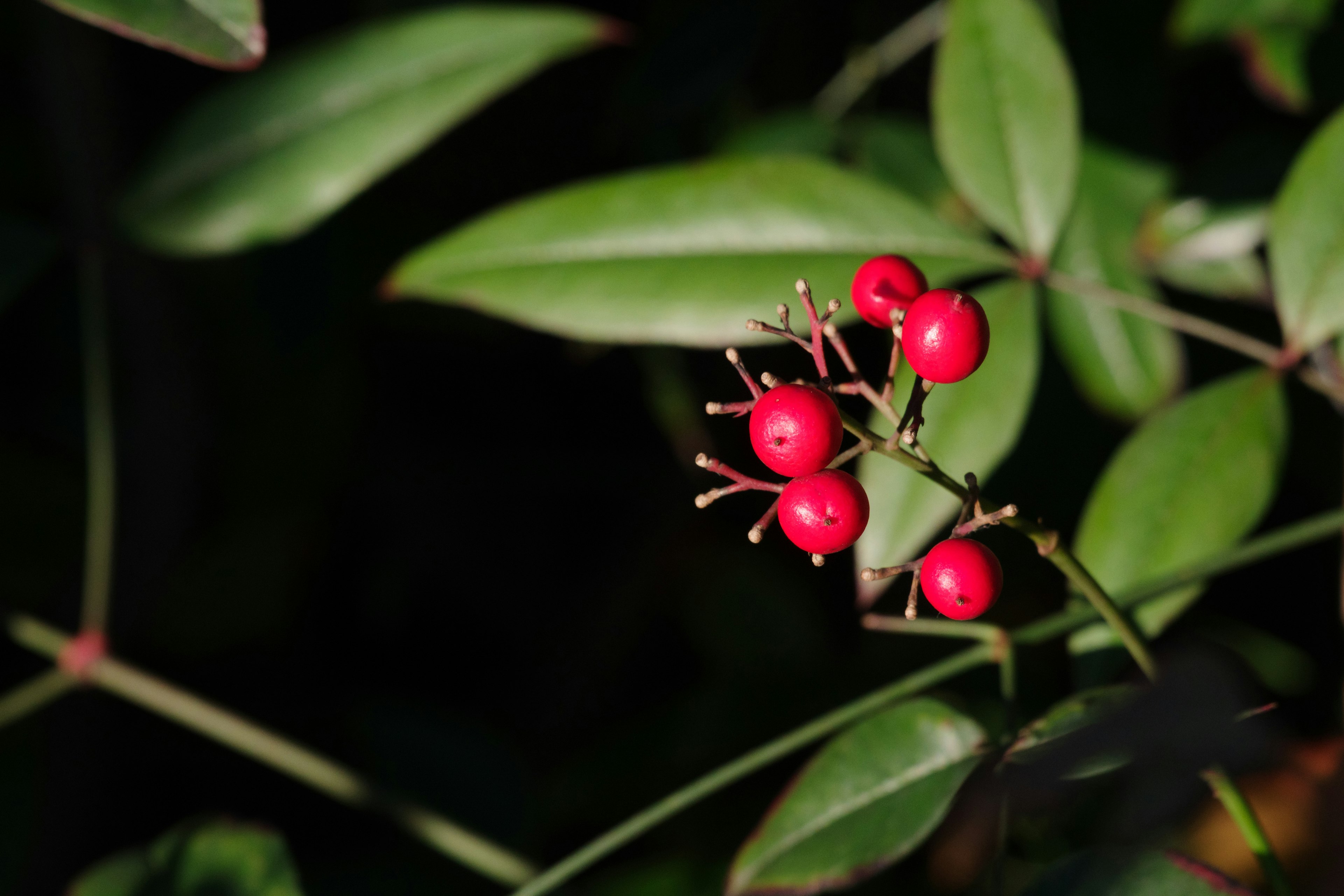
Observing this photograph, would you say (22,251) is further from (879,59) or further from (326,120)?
(879,59)

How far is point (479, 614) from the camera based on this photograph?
2080 millimetres

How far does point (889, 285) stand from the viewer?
69cm

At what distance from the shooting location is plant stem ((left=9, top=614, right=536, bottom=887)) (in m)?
1.12

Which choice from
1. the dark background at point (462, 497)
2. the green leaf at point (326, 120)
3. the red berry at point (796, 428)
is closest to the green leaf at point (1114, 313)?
the dark background at point (462, 497)

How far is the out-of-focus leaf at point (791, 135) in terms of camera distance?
55.6 inches

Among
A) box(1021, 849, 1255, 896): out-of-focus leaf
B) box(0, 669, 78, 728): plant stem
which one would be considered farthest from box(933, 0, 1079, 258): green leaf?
box(0, 669, 78, 728): plant stem

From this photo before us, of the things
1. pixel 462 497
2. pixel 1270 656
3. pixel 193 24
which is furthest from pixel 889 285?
pixel 462 497

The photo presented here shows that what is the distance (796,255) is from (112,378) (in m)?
1.33

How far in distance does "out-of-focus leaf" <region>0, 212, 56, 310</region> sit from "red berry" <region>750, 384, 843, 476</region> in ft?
3.00

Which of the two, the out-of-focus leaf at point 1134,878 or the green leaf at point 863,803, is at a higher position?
the green leaf at point 863,803

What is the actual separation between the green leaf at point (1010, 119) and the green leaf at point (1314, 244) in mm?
192

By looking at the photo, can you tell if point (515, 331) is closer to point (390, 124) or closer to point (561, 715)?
point (561, 715)

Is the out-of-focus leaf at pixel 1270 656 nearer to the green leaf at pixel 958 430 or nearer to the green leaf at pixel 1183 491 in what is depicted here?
the green leaf at pixel 1183 491

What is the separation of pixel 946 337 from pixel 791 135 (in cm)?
90
